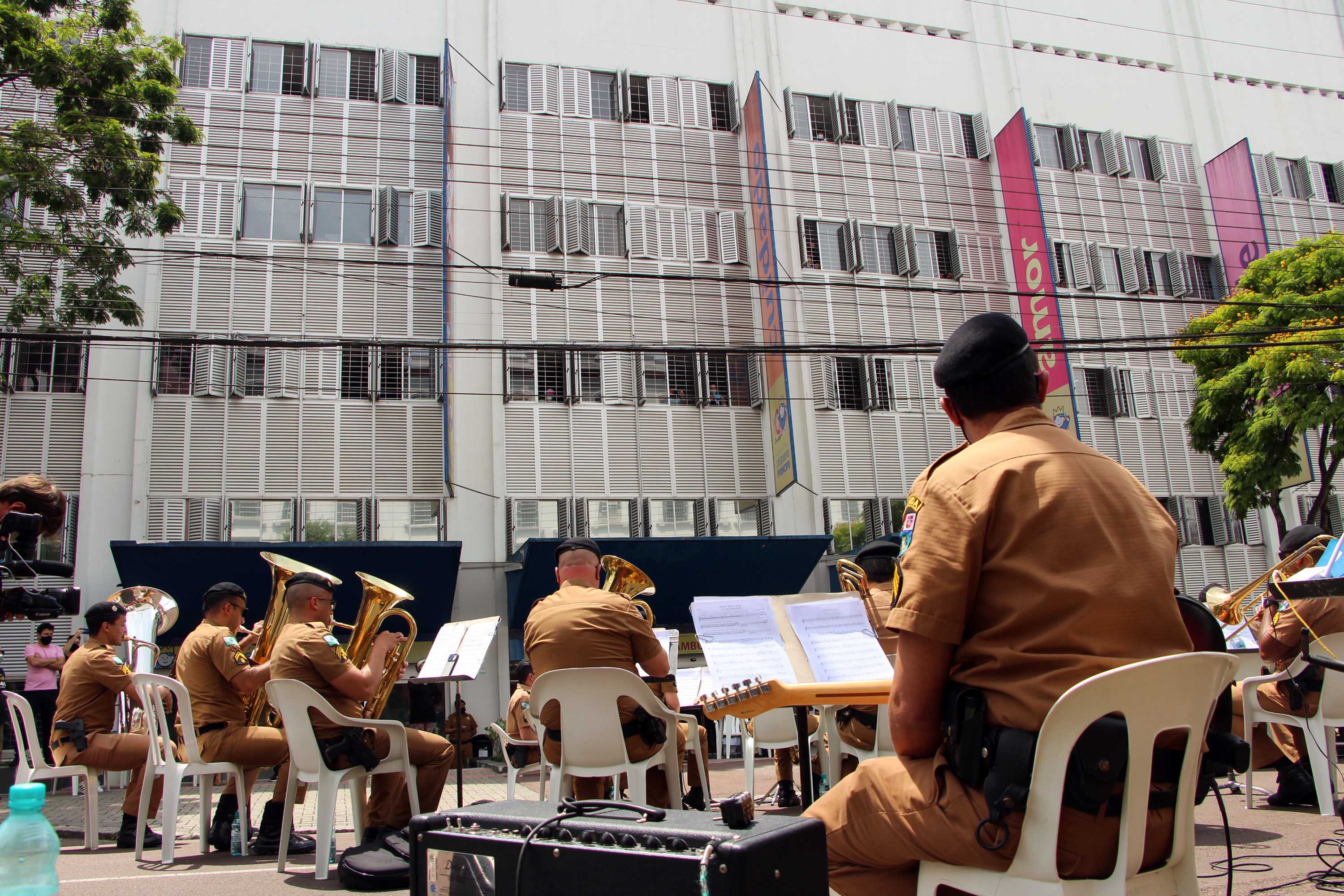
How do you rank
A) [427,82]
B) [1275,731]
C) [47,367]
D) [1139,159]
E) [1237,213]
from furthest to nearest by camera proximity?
1. [1139,159]
2. [1237,213]
3. [427,82]
4. [47,367]
5. [1275,731]

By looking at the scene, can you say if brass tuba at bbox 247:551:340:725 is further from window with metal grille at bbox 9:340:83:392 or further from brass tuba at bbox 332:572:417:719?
window with metal grille at bbox 9:340:83:392

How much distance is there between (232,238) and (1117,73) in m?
22.2

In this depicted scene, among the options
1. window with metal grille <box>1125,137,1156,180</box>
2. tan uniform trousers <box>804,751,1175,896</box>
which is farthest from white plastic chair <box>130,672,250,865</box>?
window with metal grille <box>1125,137,1156,180</box>

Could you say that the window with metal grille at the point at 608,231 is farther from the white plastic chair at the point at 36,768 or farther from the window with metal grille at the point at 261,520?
the white plastic chair at the point at 36,768

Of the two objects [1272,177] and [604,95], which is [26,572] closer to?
[604,95]

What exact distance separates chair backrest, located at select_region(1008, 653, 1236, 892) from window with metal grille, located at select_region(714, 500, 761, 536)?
55.5 ft

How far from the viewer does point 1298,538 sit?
6.71 metres

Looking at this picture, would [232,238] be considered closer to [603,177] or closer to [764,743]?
[603,177]

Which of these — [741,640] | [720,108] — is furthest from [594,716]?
[720,108]

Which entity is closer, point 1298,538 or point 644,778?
point 644,778

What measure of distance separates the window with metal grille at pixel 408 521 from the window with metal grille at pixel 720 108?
1075 centimetres

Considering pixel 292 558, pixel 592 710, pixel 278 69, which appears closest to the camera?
pixel 592 710

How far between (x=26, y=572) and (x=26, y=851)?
91.9 inches

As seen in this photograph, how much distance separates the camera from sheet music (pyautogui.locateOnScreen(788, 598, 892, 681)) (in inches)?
138
